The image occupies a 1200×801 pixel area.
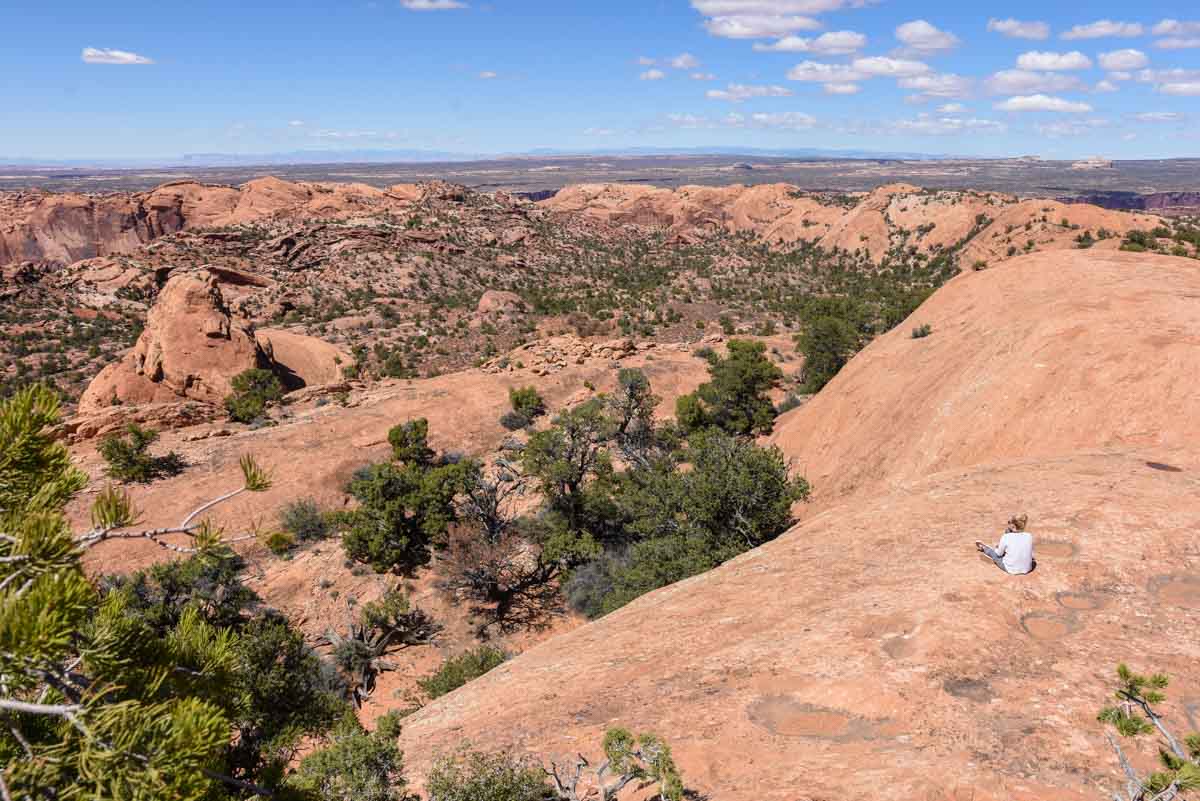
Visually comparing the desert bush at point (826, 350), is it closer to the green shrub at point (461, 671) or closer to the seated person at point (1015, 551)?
the green shrub at point (461, 671)

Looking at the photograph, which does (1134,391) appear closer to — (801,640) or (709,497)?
(709,497)

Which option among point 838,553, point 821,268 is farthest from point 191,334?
point 821,268

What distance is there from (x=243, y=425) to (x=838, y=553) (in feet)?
97.7

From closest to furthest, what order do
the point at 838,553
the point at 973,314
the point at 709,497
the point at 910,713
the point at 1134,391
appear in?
1. the point at 910,713
2. the point at 838,553
3. the point at 1134,391
4. the point at 709,497
5. the point at 973,314

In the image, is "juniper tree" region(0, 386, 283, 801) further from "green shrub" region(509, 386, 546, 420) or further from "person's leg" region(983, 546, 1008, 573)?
"green shrub" region(509, 386, 546, 420)

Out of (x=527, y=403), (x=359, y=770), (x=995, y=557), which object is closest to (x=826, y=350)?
(x=527, y=403)

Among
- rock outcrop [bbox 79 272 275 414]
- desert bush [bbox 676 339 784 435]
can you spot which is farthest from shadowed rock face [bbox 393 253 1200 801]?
rock outcrop [bbox 79 272 275 414]

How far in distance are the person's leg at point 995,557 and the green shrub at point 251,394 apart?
3150 centimetres

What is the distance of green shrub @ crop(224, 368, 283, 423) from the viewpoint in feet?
102

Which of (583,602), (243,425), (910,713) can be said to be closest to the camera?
(910,713)

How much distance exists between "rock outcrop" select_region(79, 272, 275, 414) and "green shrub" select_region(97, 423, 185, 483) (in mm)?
5296

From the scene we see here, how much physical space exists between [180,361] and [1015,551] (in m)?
36.8

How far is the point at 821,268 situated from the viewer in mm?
76312

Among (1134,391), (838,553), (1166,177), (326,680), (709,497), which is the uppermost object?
(1166,177)
